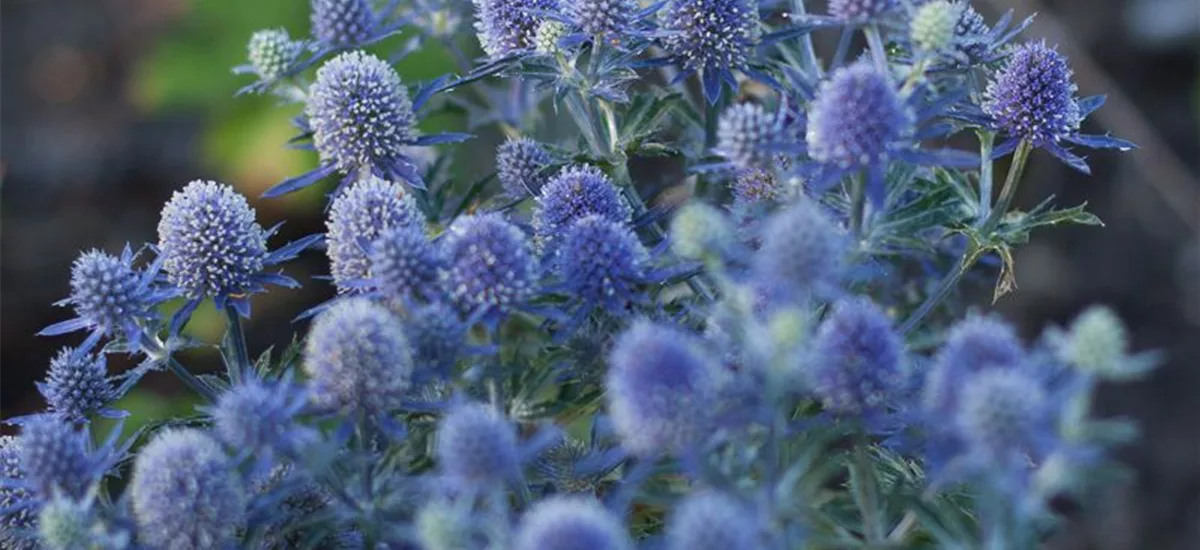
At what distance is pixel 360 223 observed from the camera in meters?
0.98

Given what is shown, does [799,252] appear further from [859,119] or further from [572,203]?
[572,203]

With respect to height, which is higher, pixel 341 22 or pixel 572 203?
pixel 341 22

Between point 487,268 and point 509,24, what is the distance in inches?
11.6

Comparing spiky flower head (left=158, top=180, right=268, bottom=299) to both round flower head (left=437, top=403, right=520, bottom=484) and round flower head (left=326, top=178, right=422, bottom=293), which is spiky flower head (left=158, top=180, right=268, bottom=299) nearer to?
round flower head (left=326, top=178, right=422, bottom=293)

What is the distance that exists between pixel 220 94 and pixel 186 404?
2.05 feet

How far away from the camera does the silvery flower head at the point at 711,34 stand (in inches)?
41.9

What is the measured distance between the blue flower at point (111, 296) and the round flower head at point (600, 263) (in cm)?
33

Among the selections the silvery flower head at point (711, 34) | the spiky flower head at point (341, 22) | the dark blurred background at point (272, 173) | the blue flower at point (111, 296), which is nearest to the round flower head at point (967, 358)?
the silvery flower head at point (711, 34)

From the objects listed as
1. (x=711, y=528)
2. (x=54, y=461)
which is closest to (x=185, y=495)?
(x=54, y=461)

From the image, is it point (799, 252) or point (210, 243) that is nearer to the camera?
point (799, 252)

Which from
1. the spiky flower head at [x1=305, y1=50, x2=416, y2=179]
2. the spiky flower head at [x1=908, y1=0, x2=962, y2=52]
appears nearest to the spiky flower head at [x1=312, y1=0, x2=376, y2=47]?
the spiky flower head at [x1=305, y1=50, x2=416, y2=179]

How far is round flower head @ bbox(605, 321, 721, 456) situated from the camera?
737 mm

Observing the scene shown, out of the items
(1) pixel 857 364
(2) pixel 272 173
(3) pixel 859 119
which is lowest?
(2) pixel 272 173

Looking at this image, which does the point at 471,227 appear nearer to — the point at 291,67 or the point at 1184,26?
the point at 291,67
